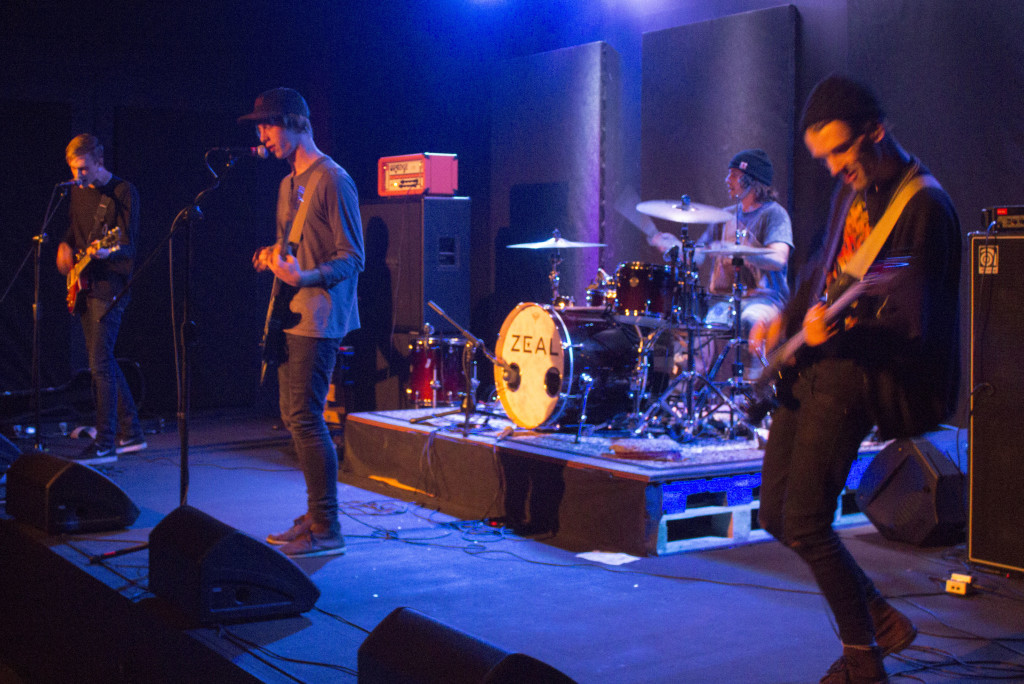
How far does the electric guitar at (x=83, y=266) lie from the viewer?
657 centimetres

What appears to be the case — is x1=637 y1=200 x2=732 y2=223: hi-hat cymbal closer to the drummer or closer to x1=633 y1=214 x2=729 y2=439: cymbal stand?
the drummer

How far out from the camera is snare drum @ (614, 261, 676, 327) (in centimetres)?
573

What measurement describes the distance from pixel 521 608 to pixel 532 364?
2.33m

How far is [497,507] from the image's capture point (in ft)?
17.9

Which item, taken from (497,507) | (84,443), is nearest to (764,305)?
(497,507)

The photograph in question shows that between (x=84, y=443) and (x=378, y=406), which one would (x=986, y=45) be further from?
(x=84, y=443)

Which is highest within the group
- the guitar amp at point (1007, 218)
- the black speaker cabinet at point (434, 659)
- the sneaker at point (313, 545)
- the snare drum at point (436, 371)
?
the guitar amp at point (1007, 218)

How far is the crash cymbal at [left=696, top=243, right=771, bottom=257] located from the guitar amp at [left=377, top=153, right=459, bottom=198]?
2.60 meters

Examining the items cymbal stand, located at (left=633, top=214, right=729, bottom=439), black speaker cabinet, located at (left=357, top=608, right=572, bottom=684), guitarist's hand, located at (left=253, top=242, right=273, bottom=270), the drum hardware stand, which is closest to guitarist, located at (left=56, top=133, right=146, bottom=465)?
the drum hardware stand

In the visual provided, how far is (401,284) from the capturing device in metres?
7.68

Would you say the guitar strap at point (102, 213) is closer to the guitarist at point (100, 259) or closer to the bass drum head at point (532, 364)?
the guitarist at point (100, 259)

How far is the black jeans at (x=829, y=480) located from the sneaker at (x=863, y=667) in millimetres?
26

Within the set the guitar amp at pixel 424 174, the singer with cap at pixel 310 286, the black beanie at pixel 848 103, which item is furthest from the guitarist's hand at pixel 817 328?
the guitar amp at pixel 424 174

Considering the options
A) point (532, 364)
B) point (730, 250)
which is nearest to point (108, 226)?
point (532, 364)
